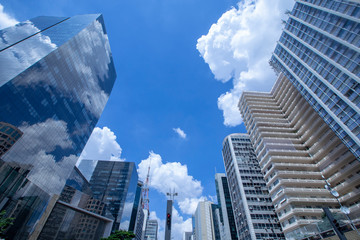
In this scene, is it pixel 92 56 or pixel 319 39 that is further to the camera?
pixel 92 56

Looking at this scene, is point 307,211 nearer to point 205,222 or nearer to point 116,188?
point 116,188

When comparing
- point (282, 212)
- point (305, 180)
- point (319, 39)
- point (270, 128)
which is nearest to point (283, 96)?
point (270, 128)

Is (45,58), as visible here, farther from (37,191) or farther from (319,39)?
(319,39)

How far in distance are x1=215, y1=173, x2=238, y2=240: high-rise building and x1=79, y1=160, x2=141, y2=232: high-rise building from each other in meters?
55.5

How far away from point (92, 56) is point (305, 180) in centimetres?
9466

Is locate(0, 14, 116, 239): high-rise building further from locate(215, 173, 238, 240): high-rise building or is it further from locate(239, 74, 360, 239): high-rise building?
locate(215, 173, 238, 240): high-rise building

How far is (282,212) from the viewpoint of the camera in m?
47.0

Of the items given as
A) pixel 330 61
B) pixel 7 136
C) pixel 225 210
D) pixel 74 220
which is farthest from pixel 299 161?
pixel 7 136

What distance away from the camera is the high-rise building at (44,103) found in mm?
41219

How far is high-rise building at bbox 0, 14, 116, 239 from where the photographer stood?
41.2 meters

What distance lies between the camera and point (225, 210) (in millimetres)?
84125

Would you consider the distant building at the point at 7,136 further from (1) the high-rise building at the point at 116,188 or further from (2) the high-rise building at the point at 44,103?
(1) the high-rise building at the point at 116,188

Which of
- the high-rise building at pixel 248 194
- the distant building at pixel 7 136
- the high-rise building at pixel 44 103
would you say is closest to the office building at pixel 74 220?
the high-rise building at pixel 44 103

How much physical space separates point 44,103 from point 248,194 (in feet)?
251
